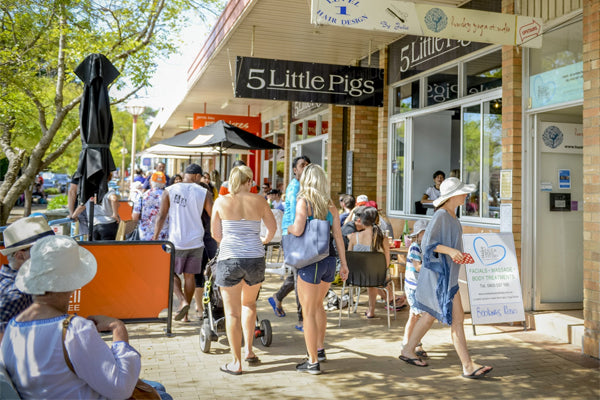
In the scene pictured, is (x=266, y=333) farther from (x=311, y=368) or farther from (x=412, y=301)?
(x=412, y=301)

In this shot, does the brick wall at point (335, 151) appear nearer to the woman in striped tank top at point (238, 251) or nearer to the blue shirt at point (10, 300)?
the woman in striped tank top at point (238, 251)

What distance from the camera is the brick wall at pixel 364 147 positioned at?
1122 cm

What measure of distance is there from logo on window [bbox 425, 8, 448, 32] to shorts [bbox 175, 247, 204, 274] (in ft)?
11.9

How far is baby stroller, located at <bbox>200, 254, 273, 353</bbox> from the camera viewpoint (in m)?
5.54

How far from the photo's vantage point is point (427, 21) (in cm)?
556

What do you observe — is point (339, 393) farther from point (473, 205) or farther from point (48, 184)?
point (48, 184)

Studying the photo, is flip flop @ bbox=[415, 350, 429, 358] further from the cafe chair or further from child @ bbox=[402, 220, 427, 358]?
the cafe chair

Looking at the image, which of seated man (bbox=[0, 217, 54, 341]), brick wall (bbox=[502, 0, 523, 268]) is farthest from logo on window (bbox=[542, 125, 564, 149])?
seated man (bbox=[0, 217, 54, 341])

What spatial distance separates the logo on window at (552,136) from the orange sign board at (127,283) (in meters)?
4.82

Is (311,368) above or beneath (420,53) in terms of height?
beneath

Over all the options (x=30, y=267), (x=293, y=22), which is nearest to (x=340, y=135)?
(x=293, y=22)

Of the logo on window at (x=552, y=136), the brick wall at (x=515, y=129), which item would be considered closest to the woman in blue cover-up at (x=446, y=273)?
the brick wall at (x=515, y=129)

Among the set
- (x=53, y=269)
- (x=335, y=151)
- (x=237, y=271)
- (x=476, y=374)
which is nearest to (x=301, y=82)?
(x=335, y=151)

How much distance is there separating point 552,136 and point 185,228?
4.73 metres
